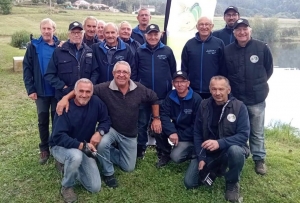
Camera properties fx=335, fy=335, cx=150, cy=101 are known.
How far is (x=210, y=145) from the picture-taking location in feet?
13.3

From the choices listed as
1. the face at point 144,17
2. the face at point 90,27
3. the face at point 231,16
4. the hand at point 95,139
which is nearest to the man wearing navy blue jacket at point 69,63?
the face at point 90,27

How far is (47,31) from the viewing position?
179 inches

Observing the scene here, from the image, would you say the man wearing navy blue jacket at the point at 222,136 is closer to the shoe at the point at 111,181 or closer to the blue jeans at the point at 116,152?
the blue jeans at the point at 116,152

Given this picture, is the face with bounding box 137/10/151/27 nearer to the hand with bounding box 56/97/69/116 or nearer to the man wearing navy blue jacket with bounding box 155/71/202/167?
the man wearing navy blue jacket with bounding box 155/71/202/167

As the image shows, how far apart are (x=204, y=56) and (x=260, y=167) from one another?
180 cm

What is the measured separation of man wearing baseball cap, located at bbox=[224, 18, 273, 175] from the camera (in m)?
4.51

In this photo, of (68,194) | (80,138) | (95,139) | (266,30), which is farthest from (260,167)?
(266,30)

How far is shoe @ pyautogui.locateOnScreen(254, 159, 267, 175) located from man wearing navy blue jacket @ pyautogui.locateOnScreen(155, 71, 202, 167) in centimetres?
97

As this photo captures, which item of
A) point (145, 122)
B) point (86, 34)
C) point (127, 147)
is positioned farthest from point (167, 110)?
point (86, 34)

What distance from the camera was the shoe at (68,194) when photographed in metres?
4.06

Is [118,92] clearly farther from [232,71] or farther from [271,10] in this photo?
[271,10]

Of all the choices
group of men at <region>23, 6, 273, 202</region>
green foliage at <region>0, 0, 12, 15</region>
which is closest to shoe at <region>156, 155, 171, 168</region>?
group of men at <region>23, 6, 273, 202</region>

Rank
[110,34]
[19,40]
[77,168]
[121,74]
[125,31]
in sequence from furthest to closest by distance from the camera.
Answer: [19,40]
[125,31]
[110,34]
[121,74]
[77,168]

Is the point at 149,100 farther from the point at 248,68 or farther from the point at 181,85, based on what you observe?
the point at 248,68
